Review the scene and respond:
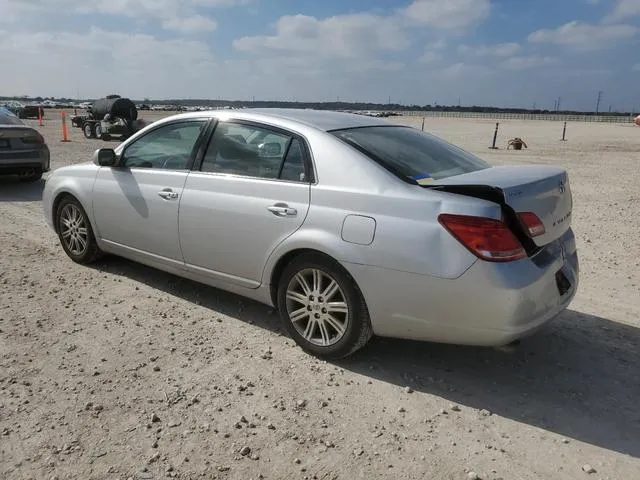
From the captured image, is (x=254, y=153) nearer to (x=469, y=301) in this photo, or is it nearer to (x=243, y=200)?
(x=243, y=200)

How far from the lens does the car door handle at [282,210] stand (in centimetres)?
371

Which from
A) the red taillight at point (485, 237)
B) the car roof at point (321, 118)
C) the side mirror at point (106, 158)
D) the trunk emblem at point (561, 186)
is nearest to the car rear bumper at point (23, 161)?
the side mirror at point (106, 158)

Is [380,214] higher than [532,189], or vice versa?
[532,189]

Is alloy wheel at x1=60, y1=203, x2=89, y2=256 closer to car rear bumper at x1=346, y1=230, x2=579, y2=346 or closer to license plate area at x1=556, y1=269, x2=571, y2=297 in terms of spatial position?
car rear bumper at x1=346, y1=230, x2=579, y2=346

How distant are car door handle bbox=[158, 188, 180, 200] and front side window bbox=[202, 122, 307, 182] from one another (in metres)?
0.32

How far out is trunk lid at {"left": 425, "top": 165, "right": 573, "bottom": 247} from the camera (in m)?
3.18

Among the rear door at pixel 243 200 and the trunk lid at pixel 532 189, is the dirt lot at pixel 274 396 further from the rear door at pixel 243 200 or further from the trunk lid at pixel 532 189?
the trunk lid at pixel 532 189

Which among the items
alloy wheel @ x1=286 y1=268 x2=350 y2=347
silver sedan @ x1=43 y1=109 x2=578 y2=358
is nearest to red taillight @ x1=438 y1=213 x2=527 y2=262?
silver sedan @ x1=43 y1=109 x2=578 y2=358

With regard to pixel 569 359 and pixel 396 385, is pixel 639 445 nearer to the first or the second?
pixel 569 359

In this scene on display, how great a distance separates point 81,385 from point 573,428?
2865 millimetres

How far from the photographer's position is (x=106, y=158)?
5008 mm

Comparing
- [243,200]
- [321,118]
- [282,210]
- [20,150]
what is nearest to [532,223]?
[282,210]

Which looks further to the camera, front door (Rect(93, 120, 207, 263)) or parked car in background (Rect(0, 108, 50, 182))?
parked car in background (Rect(0, 108, 50, 182))

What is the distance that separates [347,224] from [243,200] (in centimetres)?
94
